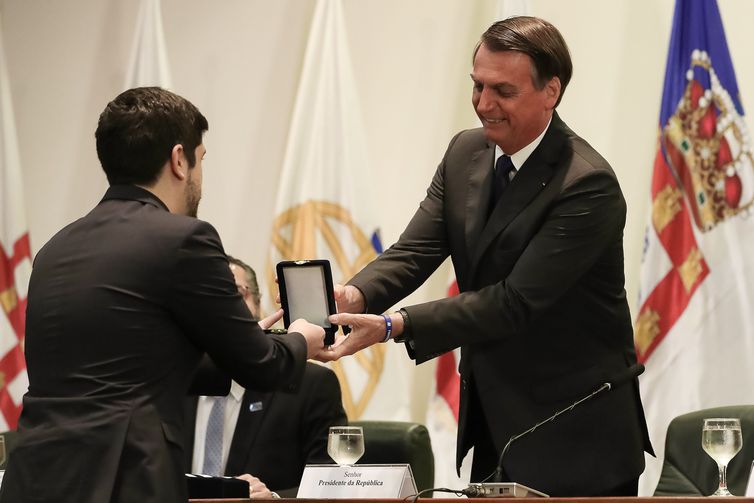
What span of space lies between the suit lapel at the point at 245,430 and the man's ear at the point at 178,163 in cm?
213

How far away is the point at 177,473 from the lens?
2322mm

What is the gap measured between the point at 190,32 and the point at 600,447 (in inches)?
157

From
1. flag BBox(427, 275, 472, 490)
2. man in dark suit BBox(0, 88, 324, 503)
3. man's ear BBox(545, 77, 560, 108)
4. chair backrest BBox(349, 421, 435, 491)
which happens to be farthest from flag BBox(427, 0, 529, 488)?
man in dark suit BBox(0, 88, 324, 503)

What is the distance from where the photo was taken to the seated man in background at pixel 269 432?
4465 mm

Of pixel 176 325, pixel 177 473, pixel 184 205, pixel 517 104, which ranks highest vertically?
pixel 517 104

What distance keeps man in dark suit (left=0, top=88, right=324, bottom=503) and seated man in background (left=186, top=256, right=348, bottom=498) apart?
6.60ft

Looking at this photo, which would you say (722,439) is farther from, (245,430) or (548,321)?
(245,430)

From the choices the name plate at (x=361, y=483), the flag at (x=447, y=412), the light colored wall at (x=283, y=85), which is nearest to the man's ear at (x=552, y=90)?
the name plate at (x=361, y=483)

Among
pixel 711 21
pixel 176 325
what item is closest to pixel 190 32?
pixel 711 21

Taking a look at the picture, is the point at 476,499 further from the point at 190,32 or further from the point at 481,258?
the point at 190,32

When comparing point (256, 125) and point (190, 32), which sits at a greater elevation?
point (190, 32)

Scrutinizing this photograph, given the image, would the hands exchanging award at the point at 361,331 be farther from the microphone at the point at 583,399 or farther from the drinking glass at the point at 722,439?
the drinking glass at the point at 722,439

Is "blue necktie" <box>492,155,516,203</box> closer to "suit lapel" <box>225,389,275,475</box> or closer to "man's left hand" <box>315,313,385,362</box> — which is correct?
"man's left hand" <box>315,313,385,362</box>

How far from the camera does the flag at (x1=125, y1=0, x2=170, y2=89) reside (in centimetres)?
584
